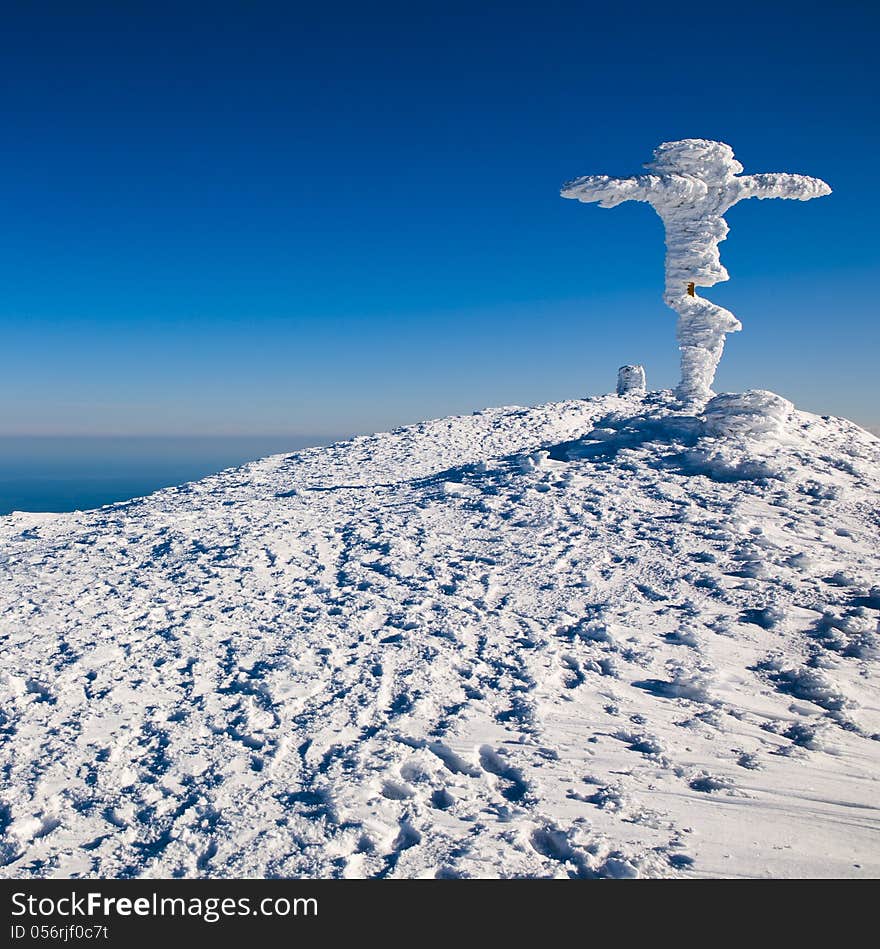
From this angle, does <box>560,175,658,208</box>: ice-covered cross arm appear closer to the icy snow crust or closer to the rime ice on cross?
the rime ice on cross

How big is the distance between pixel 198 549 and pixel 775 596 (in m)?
10.4

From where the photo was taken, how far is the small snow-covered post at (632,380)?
28000 mm

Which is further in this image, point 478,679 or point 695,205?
point 695,205

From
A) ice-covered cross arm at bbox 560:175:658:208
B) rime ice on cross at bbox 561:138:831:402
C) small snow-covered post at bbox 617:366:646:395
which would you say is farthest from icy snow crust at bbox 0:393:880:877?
small snow-covered post at bbox 617:366:646:395

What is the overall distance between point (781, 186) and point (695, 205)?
7.07ft

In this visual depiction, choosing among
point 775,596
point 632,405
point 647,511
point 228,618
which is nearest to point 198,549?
point 228,618

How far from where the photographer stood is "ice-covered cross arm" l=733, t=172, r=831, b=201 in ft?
54.8

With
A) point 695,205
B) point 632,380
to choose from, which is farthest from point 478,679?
point 632,380

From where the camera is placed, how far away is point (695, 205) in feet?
56.4

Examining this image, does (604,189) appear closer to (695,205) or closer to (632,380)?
(695,205)

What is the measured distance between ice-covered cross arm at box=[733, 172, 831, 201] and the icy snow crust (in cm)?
600

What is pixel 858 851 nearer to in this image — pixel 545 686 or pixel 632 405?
pixel 545 686

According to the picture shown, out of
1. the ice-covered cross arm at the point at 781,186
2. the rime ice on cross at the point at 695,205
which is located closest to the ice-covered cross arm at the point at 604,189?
the rime ice on cross at the point at 695,205

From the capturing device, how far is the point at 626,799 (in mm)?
6004
